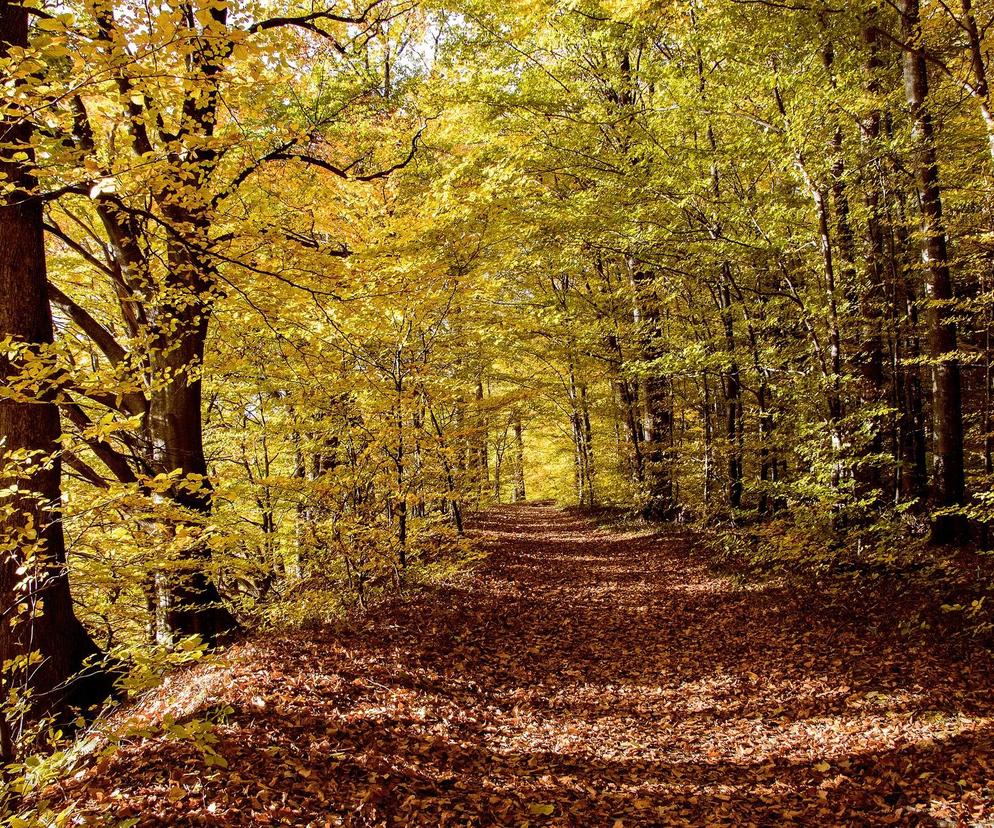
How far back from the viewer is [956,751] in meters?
4.41

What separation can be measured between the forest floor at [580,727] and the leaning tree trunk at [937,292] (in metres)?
2.67

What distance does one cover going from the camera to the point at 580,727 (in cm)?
568

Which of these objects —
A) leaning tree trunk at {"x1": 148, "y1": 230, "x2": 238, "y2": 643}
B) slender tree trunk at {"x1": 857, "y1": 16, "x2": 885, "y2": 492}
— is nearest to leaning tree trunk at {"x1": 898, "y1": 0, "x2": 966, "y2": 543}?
slender tree trunk at {"x1": 857, "y1": 16, "x2": 885, "y2": 492}

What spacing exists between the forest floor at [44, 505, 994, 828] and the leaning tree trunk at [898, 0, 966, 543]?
267cm

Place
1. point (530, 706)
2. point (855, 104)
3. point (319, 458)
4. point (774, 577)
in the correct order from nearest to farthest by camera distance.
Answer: point (530, 706)
point (855, 104)
point (774, 577)
point (319, 458)

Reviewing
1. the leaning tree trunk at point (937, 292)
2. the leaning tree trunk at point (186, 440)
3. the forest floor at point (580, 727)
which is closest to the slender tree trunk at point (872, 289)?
the leaning tree trunk at point (937, 292)

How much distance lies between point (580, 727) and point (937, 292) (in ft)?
26.0

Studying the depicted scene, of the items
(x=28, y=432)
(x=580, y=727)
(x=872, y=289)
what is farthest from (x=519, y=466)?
(x=28, y=432)

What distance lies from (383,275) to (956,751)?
7700 mm

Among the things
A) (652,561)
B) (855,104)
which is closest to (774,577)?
(652,561)

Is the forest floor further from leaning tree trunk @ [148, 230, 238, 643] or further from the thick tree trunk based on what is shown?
the thick tree trunk

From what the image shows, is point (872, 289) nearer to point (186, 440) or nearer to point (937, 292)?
point (937, 292)

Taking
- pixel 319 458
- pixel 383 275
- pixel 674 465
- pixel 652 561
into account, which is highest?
pixel 383 275

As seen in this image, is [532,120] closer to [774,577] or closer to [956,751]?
[774,577]
